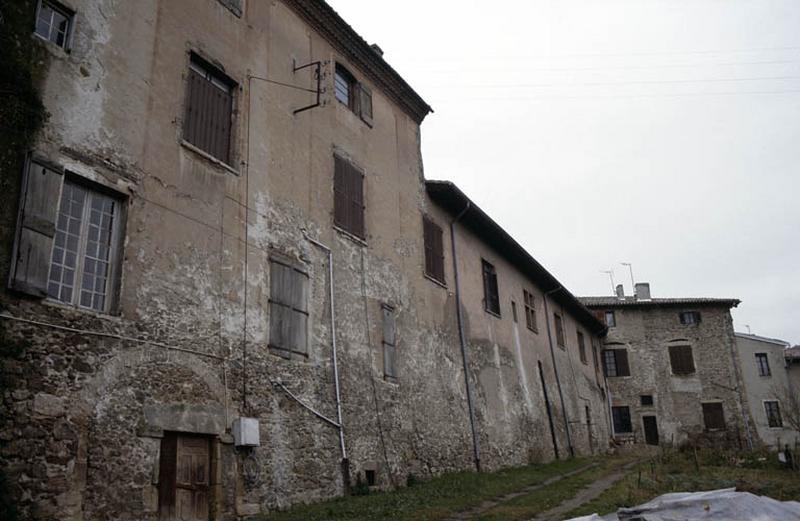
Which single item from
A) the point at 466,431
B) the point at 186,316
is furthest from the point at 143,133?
the point at 466,431

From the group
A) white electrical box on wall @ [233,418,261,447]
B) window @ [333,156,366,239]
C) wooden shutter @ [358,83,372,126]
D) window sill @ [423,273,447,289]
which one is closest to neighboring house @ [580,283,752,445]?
window sill @ [423,273,447,289]

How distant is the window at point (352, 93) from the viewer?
1389 cm

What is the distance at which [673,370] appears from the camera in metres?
33.9

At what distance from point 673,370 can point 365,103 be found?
25930 mm

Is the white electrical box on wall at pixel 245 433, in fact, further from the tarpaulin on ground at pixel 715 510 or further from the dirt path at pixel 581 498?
the tarpaulin on ground at pixel 715 510

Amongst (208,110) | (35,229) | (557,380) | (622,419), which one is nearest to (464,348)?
(557,380)

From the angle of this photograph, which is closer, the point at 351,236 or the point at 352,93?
the point at 351,236

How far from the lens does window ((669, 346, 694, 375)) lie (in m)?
33.9

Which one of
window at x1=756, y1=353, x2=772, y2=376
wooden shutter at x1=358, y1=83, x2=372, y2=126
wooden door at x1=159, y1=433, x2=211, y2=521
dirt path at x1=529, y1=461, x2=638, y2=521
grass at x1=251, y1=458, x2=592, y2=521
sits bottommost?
dirt path at x1=529, y1=461, x2=638, y2=521

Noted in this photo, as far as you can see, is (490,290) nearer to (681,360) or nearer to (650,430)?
(650,430)

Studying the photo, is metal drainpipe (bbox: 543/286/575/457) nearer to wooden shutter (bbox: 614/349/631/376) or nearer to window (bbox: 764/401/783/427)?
wooden shutter (bbox: 614/349/631/376)

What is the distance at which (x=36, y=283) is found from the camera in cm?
700

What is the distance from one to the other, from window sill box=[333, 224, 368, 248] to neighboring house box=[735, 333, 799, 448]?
94.1 ft

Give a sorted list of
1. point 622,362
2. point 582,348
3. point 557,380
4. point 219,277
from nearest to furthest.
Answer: point 219,277 < point 557,380 < point 582,348 < point 622,362
